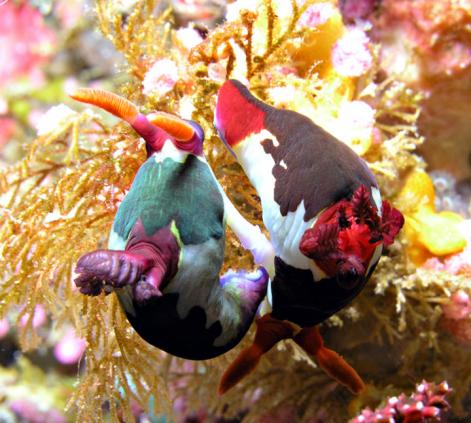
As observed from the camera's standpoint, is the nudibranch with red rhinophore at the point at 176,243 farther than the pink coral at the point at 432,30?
No

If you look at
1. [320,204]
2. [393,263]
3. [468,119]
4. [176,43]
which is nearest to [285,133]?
[320,204]

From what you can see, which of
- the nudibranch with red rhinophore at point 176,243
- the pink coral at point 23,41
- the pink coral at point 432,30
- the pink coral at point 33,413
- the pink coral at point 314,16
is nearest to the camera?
the nudibranch with red rhinophore at point 176,243

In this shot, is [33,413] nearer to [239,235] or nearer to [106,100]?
[239,235]

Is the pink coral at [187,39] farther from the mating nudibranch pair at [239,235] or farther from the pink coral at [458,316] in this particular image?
the pink coral at [458,316]

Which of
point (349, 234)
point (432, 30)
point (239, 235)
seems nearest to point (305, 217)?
point (349, 234)

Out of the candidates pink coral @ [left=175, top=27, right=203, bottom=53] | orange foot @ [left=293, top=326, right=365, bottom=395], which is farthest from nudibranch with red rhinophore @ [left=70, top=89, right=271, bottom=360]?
pink coral @ [left=175, top=27, right=203, bottom=53]

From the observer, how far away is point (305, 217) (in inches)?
65.5

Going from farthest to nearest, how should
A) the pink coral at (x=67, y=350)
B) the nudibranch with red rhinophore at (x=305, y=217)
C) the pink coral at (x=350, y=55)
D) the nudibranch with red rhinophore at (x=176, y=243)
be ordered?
the pink coral at (x=67, y=350) < the pink coral at (x=350, y=55) < the nudibranch with red rhinophore at (x=305, y=217) < the nudibranch with red rhinophore at (x=176, y=243)

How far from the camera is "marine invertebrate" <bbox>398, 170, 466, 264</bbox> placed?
2.60 meters

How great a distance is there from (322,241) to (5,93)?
5.01 m

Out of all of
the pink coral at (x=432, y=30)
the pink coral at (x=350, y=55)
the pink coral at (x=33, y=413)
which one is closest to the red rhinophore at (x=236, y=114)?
the pink coral at (x=350, y=55)

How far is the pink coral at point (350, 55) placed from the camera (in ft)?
7.86

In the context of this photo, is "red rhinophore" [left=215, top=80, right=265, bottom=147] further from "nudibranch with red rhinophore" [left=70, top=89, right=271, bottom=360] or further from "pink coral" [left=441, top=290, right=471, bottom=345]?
"pink coral" [left=441, top=290, right=471, bottom=345]

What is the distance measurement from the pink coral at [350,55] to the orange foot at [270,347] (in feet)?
4.24
